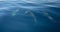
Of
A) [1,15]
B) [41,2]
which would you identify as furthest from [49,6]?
[1,15]

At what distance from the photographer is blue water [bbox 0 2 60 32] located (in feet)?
3.18

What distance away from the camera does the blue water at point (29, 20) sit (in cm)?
97

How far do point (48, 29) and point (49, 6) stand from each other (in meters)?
0.28

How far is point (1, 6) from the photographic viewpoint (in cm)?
114

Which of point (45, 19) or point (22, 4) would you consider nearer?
point (45, 19)

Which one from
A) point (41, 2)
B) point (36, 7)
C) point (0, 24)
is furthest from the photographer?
point (41, 2)

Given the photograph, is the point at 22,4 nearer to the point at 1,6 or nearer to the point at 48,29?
the point at 1,6

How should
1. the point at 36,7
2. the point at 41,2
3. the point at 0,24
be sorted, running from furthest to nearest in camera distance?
the point at 41,2
the point at 36,7
the point at 0,24

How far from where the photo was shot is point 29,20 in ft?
3.23

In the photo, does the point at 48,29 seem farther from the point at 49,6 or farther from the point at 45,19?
the point at 49,6

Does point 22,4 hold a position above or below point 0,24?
above

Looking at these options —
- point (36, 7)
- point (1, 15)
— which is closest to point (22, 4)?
point (36, 7)

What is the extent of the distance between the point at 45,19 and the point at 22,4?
35cm

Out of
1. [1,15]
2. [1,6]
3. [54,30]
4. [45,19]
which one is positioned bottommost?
[54,30]
